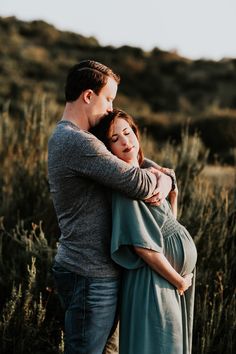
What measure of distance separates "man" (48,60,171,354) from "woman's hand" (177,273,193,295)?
1.01 feet

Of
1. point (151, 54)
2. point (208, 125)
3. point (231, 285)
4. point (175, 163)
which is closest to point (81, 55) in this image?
point (151, 54)

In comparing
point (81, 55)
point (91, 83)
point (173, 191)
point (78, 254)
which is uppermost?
point (81, 55)

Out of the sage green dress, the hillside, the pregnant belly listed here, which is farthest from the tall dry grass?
the hillside

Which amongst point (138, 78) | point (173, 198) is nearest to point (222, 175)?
point (173, 198)

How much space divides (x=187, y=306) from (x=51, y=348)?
4.34 ft

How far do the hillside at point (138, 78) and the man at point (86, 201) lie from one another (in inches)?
431

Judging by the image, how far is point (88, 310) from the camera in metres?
2.49

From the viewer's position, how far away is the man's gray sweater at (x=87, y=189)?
2.39 m

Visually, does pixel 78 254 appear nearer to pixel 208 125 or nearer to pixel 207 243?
pixel 207 243

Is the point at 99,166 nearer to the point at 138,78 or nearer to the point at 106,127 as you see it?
the point at 106,127

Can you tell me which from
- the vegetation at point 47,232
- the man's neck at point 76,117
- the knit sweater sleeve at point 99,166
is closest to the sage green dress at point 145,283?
the knit sweater sleeve at point 99,166

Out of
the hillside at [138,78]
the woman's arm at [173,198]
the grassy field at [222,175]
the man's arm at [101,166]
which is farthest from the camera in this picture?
the hillside at [138,78]

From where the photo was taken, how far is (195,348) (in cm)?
372

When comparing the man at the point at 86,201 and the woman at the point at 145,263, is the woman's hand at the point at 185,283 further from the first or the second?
the man at the point at 86,201
